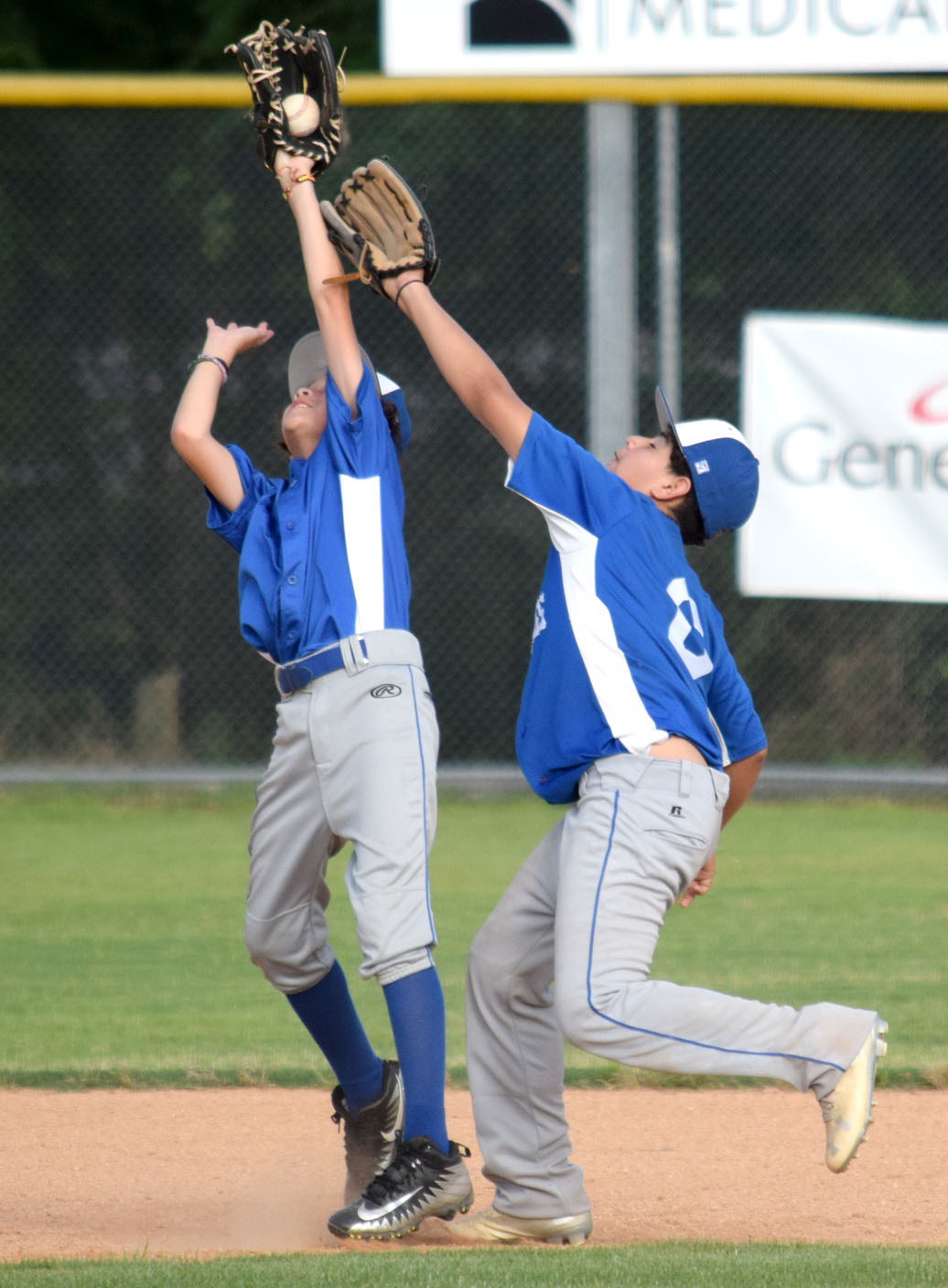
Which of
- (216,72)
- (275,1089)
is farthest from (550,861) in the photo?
(216,72)

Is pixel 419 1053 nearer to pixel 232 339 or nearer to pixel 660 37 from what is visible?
pixel 232 339

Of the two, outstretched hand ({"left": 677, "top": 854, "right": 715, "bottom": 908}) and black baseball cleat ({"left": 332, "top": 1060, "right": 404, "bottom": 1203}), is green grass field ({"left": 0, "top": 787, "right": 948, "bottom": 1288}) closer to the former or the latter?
black baseball cleat ({"left": 332, "top": 1060, "right": 404, "bottom": 1203})

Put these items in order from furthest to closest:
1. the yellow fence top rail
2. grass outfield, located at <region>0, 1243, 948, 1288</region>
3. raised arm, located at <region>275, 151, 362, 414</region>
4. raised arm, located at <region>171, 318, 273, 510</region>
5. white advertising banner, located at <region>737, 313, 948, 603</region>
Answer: the yellow fence top rail < white advertising banner, located at <region>737, 313, 948, 603</region> < raised arm, located at <region>171, 318, 273, 510</region> < raised arm, located at <region>275, 151, 362, 414</region> < grass outfield, located at <region>0, 1243, 948, 1288</region>

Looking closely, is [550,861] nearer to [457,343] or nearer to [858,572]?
[457,343]

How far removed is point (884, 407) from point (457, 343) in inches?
236

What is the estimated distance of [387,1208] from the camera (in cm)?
322

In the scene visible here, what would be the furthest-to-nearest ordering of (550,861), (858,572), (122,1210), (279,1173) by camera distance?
(858,572) → (279,1173) → (122,1210) → (550,861)

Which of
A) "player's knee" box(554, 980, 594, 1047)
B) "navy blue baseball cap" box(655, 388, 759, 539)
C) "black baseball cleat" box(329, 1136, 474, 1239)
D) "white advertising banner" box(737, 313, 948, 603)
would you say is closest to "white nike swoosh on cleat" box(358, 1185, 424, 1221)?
"black baseball cleat" box(329, 1136, 474, 1239)

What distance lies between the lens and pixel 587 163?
9.19 metres

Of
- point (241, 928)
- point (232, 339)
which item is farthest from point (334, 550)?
point (241, 928)

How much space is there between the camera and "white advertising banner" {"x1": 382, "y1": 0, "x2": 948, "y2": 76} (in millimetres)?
8727

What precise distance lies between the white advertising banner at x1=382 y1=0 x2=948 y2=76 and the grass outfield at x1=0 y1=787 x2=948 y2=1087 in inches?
150

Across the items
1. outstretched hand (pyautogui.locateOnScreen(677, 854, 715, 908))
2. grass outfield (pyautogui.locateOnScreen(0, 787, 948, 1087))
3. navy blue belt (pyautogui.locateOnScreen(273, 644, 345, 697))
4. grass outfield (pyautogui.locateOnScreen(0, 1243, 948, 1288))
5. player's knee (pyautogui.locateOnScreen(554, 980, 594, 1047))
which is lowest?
grass outfield (pyautogui.locateOnScreen(0, 787, 948, 1087))

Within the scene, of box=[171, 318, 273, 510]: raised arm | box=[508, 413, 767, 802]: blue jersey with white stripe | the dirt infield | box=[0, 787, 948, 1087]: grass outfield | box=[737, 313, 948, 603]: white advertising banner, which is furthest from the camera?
box=[737, 313, 948, 603]: white advertising banner
